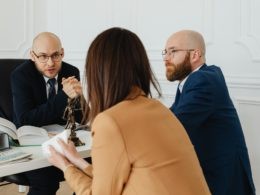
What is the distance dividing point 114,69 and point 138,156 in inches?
10.3

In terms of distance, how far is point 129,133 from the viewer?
3.25ft

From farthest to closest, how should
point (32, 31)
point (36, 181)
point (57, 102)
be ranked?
point (32, 31), point (57, 102), point (36, 181)

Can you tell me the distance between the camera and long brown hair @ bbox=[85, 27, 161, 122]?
108cm

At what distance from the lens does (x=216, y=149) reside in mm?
1670

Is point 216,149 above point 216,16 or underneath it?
underneath

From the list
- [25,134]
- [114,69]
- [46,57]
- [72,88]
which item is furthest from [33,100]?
[114,69]

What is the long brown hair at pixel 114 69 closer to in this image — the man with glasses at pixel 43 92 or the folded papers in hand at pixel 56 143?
the folded papers in hand at pixel 56 143

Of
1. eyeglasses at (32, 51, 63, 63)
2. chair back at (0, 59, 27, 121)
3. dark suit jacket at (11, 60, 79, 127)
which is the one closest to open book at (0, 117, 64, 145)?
dark suit jacket at (11, 60, 79, 127)

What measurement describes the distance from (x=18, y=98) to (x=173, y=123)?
4.12 feet

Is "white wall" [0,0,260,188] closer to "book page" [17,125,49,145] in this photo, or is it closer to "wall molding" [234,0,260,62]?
"wall molding" [234,0,260,62]

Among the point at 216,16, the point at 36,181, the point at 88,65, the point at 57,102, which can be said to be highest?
the point at 216,16

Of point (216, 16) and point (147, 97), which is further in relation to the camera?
point (216, 16)

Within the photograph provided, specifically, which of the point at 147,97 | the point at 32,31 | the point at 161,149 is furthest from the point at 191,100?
the point at 32,31

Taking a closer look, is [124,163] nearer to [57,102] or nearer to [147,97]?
[147,97]
